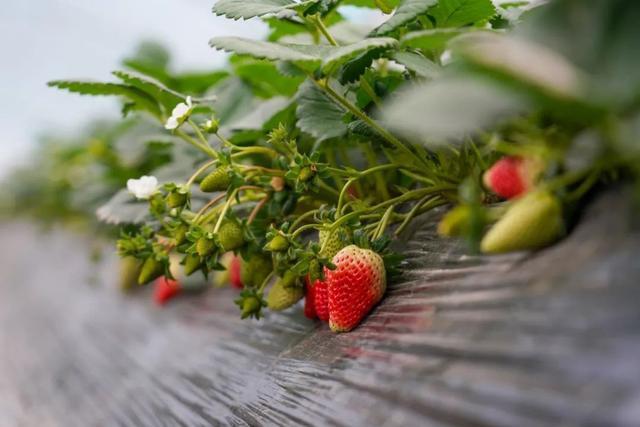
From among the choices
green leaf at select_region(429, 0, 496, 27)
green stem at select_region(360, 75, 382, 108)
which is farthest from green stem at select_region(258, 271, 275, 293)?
green leaf at select_region(429, 0, 496, 27)

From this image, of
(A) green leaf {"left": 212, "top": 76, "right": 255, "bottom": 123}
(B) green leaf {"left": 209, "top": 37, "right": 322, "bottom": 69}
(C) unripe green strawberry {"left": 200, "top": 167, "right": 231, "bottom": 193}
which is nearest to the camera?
(B) green leaf {"left": 209, "top": 37, "right": 322, "bottom": 69}

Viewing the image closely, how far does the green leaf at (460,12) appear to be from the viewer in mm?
630

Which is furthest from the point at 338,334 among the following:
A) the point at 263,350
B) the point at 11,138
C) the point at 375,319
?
the point at 11,138

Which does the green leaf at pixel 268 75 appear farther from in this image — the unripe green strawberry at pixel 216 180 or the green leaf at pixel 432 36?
the green leaf at pixel 432 36

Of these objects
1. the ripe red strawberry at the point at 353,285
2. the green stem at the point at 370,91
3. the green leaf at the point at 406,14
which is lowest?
the ripe red strawberry at the point at 353,285

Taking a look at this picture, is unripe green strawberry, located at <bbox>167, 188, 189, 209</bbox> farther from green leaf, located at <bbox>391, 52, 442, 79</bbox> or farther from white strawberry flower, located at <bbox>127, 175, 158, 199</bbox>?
green leaf, located at <bbox>391, 52, 442, 79</bbox>

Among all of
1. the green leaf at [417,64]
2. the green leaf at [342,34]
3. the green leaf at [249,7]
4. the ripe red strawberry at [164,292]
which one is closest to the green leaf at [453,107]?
the green leaf at [417,64]

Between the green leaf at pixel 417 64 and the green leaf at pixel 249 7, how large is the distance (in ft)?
0.37

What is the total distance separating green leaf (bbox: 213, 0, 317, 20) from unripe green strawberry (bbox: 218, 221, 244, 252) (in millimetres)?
197

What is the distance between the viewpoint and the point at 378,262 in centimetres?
58

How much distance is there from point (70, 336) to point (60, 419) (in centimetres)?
44

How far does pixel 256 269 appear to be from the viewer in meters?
0.71

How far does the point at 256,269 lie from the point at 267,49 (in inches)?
10.3

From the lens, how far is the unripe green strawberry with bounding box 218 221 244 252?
0.64 metres
